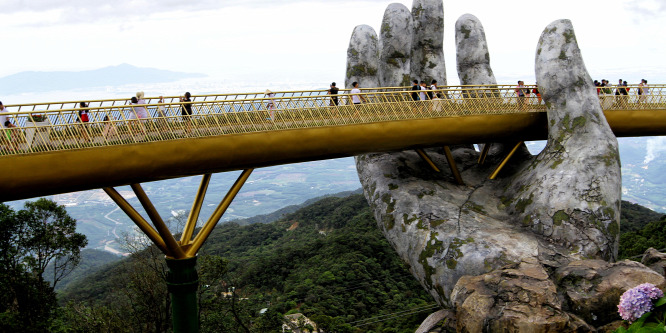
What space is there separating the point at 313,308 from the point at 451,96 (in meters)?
13.9

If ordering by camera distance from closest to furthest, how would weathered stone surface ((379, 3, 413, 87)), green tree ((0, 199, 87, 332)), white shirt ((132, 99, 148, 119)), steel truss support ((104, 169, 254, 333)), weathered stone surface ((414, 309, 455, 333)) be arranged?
white shirt ((132, 99, 148, 119))
weathered stone surface ((414, 309, 455, 333))
steel truss support ((104, 169, 254, 333))
weathered stone surface ((379, 3, 413, 87))
green tree ((0, 199, 87, 332))

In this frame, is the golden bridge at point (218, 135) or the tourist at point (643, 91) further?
the tourist at point (643, 91)

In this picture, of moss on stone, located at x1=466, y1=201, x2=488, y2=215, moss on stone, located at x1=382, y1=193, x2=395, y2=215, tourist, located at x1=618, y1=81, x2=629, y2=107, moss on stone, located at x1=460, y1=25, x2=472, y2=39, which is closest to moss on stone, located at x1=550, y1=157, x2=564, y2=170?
moss on stone, located at x1=466, y1=201, x2=488, y2=215

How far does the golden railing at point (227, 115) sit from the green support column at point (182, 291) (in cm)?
318

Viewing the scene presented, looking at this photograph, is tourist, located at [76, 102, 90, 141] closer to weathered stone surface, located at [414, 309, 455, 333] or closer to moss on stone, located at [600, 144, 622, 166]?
weathered stone surface, located at [414, 309, 455, 333]

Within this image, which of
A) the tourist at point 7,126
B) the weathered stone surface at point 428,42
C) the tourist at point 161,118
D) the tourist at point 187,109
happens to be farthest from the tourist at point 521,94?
the tourist at point 7,126

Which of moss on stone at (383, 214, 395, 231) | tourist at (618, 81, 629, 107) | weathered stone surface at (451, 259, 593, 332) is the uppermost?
tourist at (618, 81, 629, 107)

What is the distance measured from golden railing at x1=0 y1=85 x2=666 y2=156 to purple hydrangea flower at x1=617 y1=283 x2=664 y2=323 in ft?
25.2

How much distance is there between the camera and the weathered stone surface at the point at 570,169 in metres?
15.2

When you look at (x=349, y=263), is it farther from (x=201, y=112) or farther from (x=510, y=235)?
(x=201, y=112)

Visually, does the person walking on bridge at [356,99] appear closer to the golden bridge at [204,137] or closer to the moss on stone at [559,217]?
the golden bridge at [204,137]

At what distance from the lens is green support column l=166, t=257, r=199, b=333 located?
1446 centimetres

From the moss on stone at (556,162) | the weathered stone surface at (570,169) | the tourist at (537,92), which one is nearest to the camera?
the weathered stone surface at (570,169)

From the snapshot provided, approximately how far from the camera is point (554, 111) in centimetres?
1719
